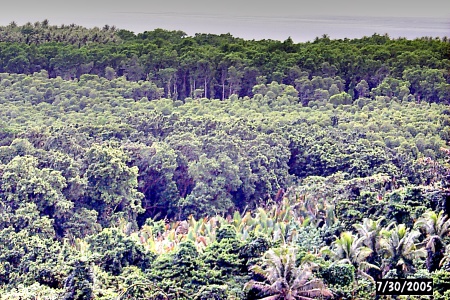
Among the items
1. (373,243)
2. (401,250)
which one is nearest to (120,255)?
(373,243)

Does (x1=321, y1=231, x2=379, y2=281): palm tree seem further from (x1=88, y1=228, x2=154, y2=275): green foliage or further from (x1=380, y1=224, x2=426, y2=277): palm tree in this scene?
(x1=88, y1=228, x2=154, y2=275): green foliage

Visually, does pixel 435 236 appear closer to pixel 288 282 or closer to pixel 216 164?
pixel 288 282

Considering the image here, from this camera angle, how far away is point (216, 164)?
881cm

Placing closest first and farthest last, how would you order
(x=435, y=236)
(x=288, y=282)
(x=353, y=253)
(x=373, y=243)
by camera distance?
(x=288, y=282), (x=435, y=236), (x=353, y=253), (x=373, y=243)

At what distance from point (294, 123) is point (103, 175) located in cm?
364

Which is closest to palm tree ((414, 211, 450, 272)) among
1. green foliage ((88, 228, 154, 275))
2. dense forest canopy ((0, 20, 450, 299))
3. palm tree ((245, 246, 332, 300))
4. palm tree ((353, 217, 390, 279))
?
dense forest canopy ((0, 20, 450, 299))

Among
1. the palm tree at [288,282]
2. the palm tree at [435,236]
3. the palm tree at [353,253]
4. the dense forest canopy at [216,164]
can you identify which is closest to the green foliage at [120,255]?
the dense forest canopy at [216,164]

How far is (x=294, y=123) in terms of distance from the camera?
10.7 m

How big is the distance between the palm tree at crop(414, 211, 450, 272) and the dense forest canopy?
0.02 meters

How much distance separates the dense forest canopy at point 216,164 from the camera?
557 cm

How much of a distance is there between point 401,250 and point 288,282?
1087mm

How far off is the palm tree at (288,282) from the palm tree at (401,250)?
0.78m

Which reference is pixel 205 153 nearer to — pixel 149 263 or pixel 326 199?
pixel 326 199

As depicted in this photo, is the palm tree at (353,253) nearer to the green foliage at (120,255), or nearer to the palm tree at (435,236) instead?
the palm tree at (435,236)
